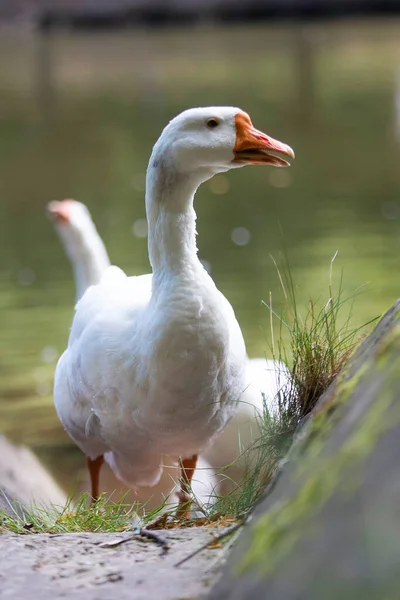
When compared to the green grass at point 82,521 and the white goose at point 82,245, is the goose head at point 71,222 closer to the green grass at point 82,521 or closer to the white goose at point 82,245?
the white goose at point 82,245

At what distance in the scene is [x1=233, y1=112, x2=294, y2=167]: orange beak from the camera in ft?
12.0

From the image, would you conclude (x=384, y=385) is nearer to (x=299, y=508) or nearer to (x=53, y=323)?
(x=299, y=508)

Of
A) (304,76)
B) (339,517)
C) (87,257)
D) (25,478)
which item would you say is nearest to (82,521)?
(339,517)

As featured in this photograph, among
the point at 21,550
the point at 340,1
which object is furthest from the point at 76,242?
the point at 340,1

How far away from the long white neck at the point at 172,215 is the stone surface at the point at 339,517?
1.68m

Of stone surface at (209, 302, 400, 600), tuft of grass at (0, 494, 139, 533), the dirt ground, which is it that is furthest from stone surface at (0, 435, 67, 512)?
stone surface at (209, 302, 400, 600)

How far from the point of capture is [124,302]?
420cm

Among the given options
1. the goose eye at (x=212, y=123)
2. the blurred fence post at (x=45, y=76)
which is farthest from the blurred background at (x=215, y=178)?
the goose eye at (x=212, y=123)

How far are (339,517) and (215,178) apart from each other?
1155 centimetres

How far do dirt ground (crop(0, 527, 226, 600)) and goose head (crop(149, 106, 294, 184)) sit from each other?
1.40 meters

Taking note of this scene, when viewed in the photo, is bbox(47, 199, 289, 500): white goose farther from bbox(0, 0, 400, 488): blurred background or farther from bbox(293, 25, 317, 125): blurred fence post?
bbox(293, 25, 317, 125): blurred fence post

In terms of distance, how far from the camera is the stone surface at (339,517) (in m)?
1.46

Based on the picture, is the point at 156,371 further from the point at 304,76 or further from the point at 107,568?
the point at 304,76

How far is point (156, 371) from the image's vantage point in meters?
3.61
